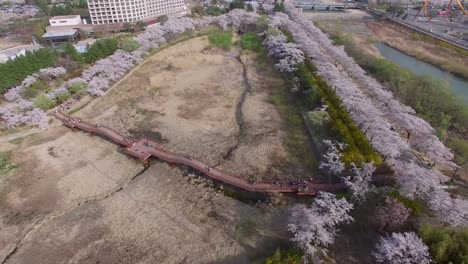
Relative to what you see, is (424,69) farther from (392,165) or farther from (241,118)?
(241,118)

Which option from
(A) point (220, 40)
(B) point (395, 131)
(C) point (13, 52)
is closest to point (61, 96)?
(C) point (13, 52)

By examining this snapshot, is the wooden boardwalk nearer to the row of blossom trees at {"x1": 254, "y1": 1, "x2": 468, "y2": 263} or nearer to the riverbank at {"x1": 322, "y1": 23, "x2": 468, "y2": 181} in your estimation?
the row of blossom trees at {"x1": 254, "y1": 1, "x2": 468, "y2": 263}

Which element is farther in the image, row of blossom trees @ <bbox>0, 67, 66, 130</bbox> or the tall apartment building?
the tall apartment building

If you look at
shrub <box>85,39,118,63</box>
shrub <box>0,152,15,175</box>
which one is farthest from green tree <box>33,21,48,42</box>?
shrub <box>0,152,15,175</box>

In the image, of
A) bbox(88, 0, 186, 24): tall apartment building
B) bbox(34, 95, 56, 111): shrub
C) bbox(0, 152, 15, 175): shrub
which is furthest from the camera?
bbox(88, 0, 186, 24): tall apartment building

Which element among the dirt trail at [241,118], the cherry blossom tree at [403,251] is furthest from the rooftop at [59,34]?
the cherry blossom tree at [403,251]

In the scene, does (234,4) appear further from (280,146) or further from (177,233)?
(177,233)
